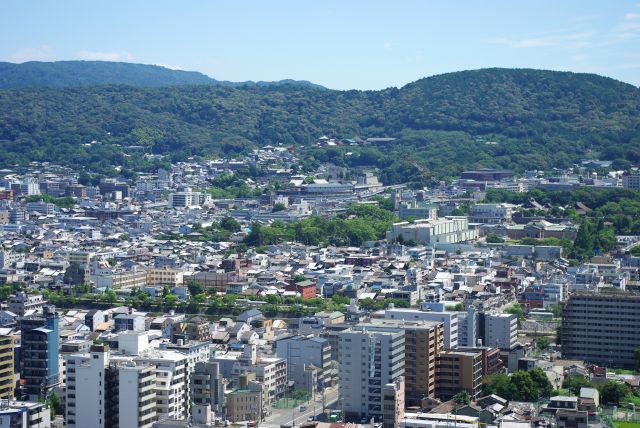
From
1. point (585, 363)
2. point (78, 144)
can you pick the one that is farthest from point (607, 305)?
point (78, 144)

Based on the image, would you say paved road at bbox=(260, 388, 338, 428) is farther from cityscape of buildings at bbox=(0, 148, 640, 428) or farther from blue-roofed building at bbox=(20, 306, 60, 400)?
blue-roofed building at bbox=(20, 306, 60, 400)

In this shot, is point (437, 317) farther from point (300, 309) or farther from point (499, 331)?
point (300, 309)

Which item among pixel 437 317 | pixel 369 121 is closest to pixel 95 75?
pixel 369 121

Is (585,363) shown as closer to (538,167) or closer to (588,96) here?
(538,167)

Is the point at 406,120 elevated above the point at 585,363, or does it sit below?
above

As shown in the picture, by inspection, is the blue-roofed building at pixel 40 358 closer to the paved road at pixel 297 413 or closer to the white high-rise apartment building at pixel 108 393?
the white high-rise apartment building at pixel 108 393

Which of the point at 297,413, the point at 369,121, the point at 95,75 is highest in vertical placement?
the point at 95,75

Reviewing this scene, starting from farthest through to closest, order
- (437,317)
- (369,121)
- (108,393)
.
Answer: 1. (369,121)
2. (437,317)
3. (108,393)

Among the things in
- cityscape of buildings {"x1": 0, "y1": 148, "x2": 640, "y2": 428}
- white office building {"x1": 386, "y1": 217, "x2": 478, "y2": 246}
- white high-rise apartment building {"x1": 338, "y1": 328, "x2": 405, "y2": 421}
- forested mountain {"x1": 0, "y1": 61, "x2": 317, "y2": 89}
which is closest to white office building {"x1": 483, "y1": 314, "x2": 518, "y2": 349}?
cityscape of buildings {"x1": 0, "y1": 148, "x2": 640, "y2": 428}
